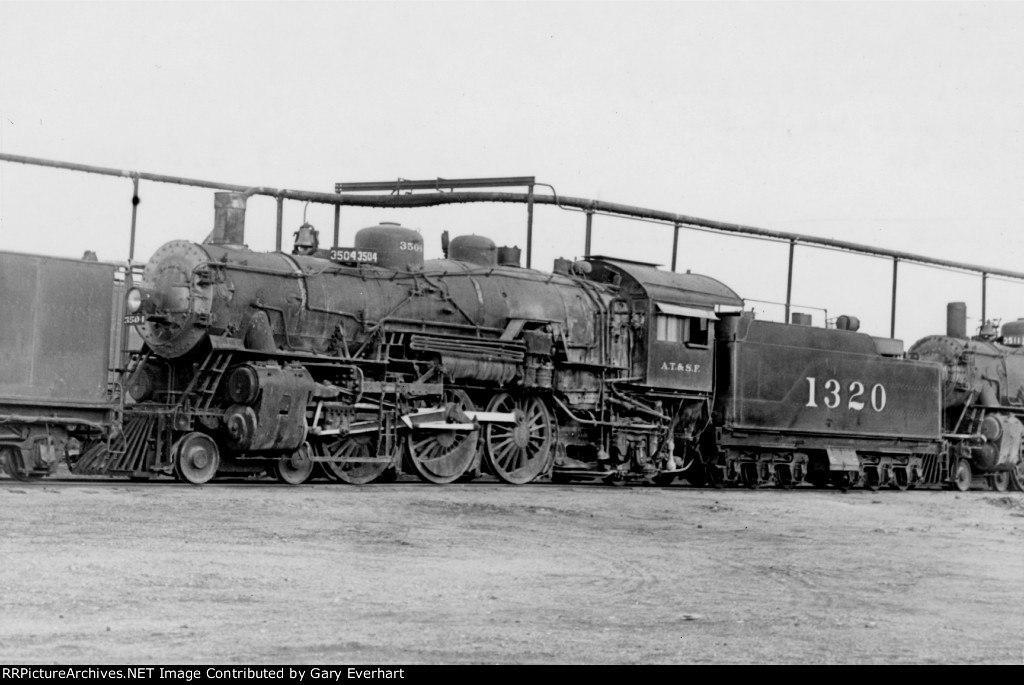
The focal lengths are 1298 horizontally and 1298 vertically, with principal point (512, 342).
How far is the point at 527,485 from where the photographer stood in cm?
1997

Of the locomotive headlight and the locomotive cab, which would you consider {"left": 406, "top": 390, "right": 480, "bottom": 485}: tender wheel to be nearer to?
the locomotive cab

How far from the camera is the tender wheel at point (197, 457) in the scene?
53.9 ft

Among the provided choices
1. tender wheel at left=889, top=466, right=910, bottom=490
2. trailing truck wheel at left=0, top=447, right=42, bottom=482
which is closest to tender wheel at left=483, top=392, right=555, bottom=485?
trailing truck wheel at left=0, top=447, right=42, bottom=482

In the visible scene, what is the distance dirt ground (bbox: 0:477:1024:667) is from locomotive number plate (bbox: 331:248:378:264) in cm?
445

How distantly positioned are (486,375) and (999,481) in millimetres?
16379

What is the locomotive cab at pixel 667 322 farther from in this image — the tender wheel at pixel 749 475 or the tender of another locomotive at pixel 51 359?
the tender of another locomotive at pixel 51 359

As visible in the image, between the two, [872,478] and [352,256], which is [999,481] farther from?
[352,256]

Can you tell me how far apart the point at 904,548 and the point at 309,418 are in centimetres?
810

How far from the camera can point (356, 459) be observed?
1784cm

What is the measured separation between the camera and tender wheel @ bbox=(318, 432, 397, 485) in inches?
711

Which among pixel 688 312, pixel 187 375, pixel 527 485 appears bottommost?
pixel 527 485

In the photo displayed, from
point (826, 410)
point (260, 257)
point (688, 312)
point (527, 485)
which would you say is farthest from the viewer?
point (826, 410)
